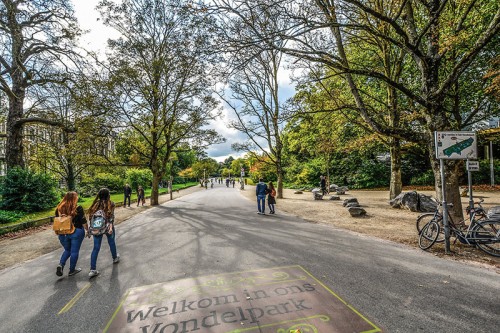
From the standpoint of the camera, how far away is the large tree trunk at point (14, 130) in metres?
13.1

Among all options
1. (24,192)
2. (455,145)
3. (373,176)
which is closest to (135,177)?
(24,192)

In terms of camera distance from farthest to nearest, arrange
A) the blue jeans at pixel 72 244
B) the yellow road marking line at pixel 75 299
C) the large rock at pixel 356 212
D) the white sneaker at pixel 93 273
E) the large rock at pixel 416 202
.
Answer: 1. the large rock at pixel 416 202
2. the large rock at pixel 356 212
3. the blue jeans at pixel 72 244
4. the white sneaker at pixel 93 273
5. the yellow road marking line at pixel 75 299

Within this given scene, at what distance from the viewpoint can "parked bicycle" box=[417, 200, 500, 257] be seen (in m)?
5.07

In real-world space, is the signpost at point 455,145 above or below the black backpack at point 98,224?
above

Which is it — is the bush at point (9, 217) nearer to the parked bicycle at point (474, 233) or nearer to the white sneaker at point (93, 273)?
the white sneaker at point (93, 273)

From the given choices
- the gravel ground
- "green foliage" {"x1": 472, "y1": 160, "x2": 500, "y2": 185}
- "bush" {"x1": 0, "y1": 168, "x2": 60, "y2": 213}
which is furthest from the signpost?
"green foliage" {"x1": 472, "y1": 160, "x2": 500, "y2": 185}

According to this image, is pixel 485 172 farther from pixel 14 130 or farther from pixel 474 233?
pixel 14 130

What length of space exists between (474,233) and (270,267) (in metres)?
4.84

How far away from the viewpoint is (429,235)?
19.4 ft

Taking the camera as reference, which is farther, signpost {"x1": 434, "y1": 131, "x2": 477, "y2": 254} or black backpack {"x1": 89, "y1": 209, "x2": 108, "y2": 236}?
signpost {"x1": 434, "y1": 131, "x2": 477, "y2": 254}

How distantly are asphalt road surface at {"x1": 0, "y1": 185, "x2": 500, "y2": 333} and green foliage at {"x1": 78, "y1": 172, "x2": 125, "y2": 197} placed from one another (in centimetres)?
2744

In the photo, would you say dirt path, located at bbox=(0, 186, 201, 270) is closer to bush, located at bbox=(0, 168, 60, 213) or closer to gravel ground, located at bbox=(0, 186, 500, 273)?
gravel ground, located at bbox=(0, 186, 500, 273)

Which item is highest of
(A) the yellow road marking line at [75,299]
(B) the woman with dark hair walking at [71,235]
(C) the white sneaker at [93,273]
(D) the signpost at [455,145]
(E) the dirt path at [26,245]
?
(D) the signpost at [455,145]

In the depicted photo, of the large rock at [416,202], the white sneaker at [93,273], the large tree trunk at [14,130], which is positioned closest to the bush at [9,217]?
the large tree trunk at [14,130]
